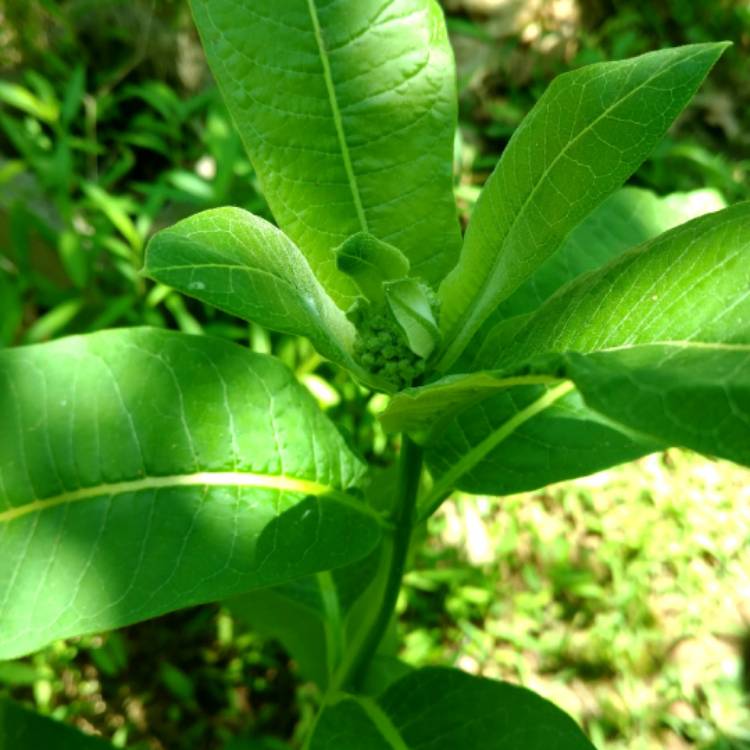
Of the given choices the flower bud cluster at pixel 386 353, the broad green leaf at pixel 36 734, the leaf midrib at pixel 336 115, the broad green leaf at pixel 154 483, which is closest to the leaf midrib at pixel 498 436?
the broad green leaf at pixel 154 483

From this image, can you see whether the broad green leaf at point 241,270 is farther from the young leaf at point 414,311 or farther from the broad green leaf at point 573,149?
the broad green leaf at point 573,149

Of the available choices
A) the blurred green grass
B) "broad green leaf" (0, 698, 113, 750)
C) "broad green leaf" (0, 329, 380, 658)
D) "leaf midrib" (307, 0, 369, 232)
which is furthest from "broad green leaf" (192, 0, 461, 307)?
the blurred green grass

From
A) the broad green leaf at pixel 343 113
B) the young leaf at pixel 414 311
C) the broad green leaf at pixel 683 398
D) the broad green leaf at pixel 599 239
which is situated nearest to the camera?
the broad green leaf at pixel 683 398

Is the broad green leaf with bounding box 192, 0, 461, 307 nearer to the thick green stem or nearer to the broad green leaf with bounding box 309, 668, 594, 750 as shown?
the thick green stem

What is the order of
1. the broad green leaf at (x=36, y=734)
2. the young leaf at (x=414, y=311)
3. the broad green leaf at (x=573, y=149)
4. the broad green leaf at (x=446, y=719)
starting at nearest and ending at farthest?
1. the broad green leaf at (x=573, y=149)
2. the young leaf at (x=414, y=311)
3. the broad green leaf at (x=446, y=719)
4. the broad green leaf at (x=36, y=734)

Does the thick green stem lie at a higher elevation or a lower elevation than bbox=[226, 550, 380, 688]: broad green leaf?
higher
